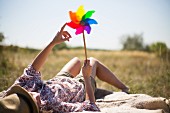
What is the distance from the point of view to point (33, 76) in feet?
10.2

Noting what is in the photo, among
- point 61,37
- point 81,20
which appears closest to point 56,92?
point 61,37

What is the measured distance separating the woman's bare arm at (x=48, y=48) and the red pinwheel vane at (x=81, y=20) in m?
0.13

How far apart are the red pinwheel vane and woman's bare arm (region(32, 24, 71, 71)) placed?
134mm

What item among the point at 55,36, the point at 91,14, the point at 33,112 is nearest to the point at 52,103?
the point at 33,112

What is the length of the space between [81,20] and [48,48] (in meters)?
0.49

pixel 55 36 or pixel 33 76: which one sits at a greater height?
pixel 55 36

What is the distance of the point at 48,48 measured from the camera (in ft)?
10.3

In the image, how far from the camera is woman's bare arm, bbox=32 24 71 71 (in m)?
3.12

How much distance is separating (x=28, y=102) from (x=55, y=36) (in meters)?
0.87

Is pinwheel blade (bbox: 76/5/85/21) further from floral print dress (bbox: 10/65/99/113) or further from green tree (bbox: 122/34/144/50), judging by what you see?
green tree (bbox: 122/34/144/50)

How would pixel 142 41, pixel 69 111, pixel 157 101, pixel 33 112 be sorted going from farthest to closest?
pixel 142 41
pixel 157 101
pixel 69 111
pixel 33 112

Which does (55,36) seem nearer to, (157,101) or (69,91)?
(69,91)

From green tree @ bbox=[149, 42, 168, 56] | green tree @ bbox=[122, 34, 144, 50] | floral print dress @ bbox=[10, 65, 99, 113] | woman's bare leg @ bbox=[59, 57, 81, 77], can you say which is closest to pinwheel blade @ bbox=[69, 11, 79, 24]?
floral print dress @ bbox=[10, 65, 99, 113]

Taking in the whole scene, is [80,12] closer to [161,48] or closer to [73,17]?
[73,17]
